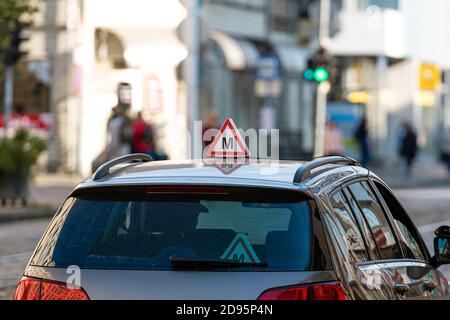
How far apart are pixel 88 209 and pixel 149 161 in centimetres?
127

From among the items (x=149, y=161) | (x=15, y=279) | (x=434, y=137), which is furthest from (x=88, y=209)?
(x=434, y=137)

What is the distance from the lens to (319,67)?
28750 mm

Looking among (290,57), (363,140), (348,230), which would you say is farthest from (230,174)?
(290,57)

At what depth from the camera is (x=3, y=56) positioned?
83.2 ft

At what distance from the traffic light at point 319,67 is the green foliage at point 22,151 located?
7.80 m

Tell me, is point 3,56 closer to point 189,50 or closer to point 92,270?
point 189,50

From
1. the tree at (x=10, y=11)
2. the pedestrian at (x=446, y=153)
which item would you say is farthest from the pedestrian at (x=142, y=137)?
the pedestrian at (x=446, y=153)

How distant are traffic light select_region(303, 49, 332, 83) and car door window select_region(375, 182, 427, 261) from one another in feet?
71.9

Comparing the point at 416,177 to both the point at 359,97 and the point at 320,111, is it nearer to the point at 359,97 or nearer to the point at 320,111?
the point at 359,97

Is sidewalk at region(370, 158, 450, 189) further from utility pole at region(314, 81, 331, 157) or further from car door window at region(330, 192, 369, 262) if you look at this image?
car door window at region(330, 192, 369, 262)

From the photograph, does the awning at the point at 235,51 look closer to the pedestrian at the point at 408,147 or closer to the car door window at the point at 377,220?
the pedestrian at the point at 408,147

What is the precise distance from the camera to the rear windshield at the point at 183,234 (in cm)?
514

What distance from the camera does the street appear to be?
1293 cm

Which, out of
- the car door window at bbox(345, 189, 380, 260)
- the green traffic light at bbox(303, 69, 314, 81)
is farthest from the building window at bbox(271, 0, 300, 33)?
the car door window at bbox(345, 189, 380, 260)
